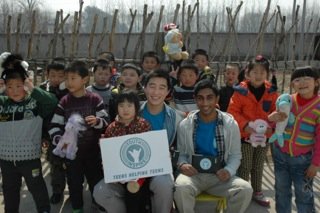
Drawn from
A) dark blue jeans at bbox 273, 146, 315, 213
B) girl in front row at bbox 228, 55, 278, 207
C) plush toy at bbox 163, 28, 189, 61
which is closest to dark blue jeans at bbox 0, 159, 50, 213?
girl in front row at bbox 228, 55, 278, 207

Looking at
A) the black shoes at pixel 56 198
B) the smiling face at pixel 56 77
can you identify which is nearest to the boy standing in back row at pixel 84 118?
the black shoes at pixel 56 198

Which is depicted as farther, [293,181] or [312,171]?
[293,181]

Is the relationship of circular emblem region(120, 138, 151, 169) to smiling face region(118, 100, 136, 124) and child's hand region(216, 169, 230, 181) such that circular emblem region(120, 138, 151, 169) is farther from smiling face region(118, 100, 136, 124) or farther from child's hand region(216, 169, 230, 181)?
child's hand region(216, 169, 230, 181)

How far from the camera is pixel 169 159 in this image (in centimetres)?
280

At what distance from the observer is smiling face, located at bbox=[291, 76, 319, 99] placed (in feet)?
9.36

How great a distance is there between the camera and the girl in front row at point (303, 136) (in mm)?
2850

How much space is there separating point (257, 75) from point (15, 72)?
2.22 meters

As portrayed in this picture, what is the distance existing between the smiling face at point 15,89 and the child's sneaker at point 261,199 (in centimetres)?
252

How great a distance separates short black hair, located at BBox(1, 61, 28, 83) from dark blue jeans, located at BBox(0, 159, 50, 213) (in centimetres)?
73

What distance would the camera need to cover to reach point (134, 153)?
9.09ft

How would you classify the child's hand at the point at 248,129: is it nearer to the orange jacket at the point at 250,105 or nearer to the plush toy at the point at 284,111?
the orange jacket at the point at 250,105

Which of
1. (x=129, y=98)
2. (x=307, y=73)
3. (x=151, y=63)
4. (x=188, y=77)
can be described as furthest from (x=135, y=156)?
(x=151, y=63)

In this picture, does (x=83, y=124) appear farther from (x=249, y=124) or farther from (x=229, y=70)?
(x=229, y=70)

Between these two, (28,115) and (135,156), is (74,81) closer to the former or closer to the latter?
(28,115)
